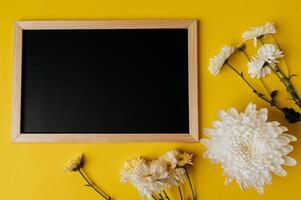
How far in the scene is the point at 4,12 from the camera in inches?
38.4

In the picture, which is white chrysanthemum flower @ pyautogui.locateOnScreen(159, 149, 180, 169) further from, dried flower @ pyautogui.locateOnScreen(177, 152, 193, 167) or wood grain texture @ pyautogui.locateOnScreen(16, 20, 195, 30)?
wood grain texture @ pyautogui.locateOnScreen(16, 20, 195, 30)

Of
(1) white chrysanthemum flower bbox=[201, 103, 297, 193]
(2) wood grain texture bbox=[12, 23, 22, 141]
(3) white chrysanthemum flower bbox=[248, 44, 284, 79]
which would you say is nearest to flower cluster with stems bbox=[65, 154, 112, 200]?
(2) wood grain texture bbox=[12, 23, 22, 141]

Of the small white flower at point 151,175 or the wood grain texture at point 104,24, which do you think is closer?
the small white flower at point 151,175

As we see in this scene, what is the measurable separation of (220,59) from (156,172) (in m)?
0.41

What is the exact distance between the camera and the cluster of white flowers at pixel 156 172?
835 millimetres

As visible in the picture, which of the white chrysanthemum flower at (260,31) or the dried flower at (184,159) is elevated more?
the white chrysanthemum flower at (260,31)

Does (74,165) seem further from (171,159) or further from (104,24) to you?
(104,24)

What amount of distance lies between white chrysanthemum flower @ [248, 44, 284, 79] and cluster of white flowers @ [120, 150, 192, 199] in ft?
1.12

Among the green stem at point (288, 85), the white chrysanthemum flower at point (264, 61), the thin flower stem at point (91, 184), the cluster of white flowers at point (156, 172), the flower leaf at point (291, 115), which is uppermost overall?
the white chrysanthemum flower at point (264, 61)

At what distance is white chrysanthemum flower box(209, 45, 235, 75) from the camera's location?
0.91 m

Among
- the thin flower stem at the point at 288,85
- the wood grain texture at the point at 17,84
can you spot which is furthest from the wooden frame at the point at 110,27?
the thin flower stem at the point at 288,85

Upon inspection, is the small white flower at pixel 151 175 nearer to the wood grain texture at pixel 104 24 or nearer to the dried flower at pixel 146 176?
the dried flower at pixel 146 176

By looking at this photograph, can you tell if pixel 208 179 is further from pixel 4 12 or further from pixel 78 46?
pixel 4 12

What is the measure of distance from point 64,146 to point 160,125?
326 mm
